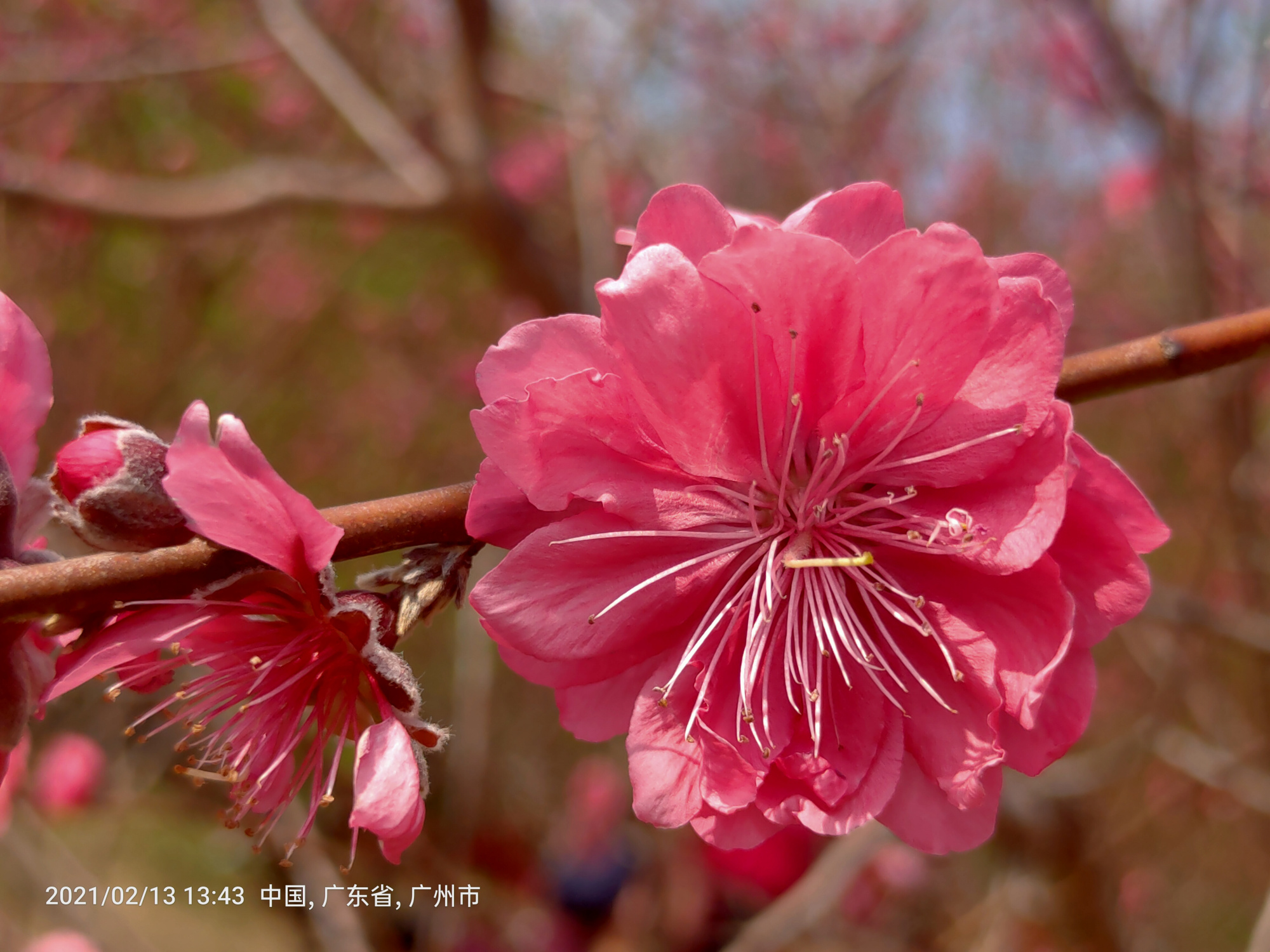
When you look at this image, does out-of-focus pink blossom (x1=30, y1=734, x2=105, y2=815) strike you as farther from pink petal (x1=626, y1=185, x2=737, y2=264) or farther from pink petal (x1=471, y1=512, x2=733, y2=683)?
pink petal (x1=626, y1=185, x2=737, y2=264)

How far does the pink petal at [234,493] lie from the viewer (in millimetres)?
878

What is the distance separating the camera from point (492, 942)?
405 centimetres

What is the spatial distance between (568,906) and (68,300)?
144 inches

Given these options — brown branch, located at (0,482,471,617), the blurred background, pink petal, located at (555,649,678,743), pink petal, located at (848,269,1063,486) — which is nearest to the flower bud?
brown branch, located at (0,482,471,617)

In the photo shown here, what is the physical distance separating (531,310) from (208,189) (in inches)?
62.2

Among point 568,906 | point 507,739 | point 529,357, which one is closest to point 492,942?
point 568,906

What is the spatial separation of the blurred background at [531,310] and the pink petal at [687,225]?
85.6 inches

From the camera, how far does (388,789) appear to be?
0.92 metres

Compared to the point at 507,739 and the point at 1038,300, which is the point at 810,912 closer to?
the point at 1038,300

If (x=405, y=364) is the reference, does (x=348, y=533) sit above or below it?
above

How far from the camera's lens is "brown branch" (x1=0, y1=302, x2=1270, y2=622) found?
0.92m

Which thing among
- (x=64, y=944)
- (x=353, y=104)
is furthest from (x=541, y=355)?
(x=64, y=944)

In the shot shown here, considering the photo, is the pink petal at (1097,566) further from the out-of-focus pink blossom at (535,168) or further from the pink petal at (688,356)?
the out-of-focus pink blossom at (535,168)

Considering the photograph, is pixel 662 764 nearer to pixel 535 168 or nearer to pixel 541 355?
pixel 541 355
